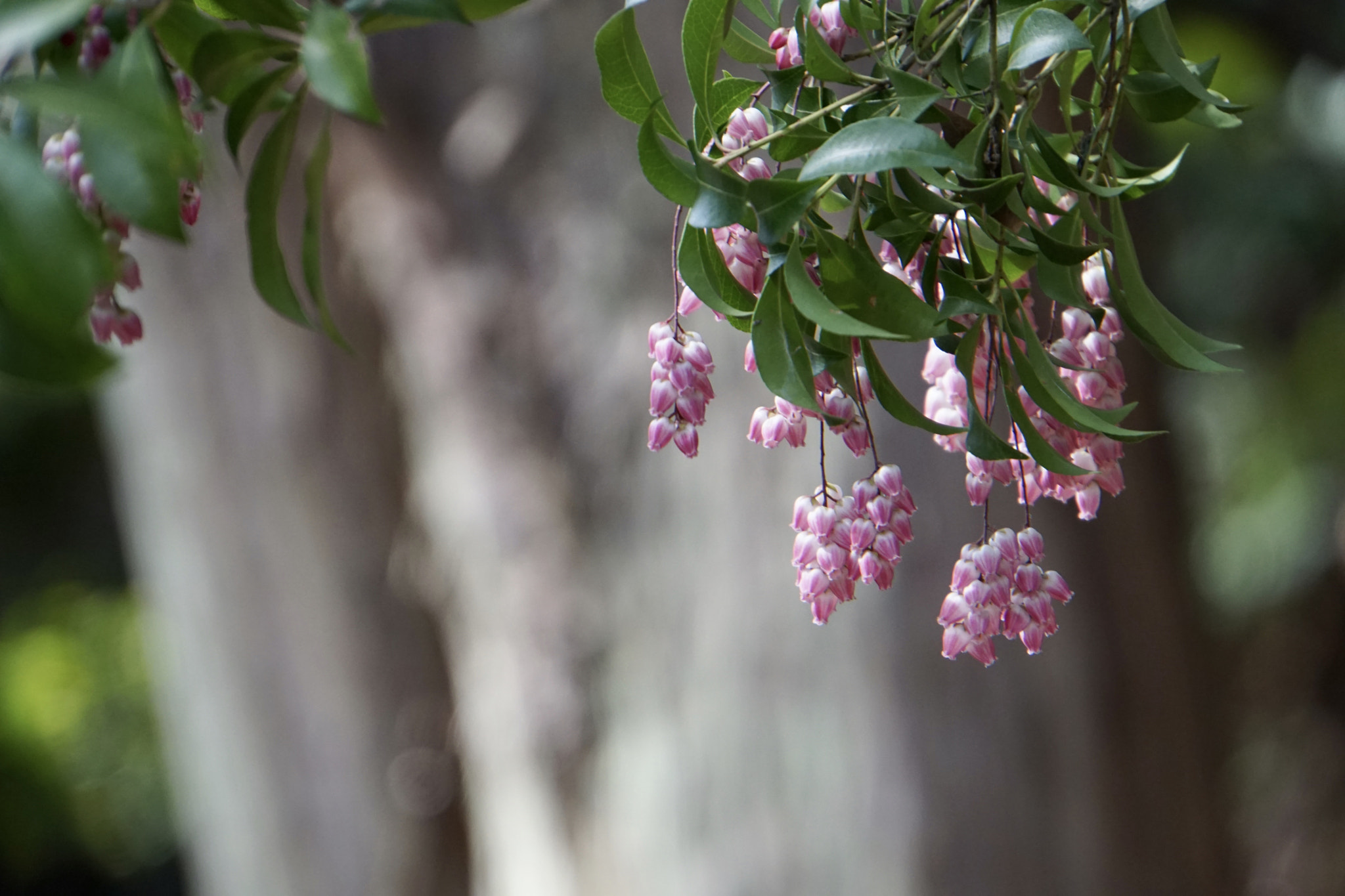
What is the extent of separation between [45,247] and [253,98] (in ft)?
0.41

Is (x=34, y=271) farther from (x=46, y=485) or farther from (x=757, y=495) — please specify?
(x=46, y=485)

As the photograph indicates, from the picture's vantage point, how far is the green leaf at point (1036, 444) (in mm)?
373

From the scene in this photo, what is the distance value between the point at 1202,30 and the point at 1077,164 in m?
2.40

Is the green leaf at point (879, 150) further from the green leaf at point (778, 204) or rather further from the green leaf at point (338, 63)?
the green leaf at point (338, 63)

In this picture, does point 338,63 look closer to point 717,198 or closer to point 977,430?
point 717,198

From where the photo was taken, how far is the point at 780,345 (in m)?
0.35

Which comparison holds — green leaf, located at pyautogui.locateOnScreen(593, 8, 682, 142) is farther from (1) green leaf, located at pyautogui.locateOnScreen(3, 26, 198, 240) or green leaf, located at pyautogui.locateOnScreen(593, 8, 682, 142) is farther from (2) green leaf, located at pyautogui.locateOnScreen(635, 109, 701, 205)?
(1) green leaf, located at pyautogui.locateOnScreen(3, 26, 198, 240)

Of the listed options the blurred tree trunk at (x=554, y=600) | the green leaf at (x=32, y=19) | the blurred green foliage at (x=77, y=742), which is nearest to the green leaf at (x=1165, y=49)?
the green leaf at (x=32, y=19)


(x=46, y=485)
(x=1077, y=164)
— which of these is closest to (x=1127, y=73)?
(x=1077, y=164)

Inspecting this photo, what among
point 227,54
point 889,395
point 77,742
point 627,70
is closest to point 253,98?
point 227,54

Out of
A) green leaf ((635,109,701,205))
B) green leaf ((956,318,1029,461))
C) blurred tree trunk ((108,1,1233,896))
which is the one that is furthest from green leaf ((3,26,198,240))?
blurred tree trunk ((108,1,1233,896))

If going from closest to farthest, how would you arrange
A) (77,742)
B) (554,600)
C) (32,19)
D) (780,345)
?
1. (32,19)
2. (780,345)
3. (554,600)
4. (77,742)

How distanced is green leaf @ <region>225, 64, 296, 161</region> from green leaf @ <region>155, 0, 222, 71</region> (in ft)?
0.08

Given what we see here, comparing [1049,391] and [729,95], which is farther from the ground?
[729,95]
